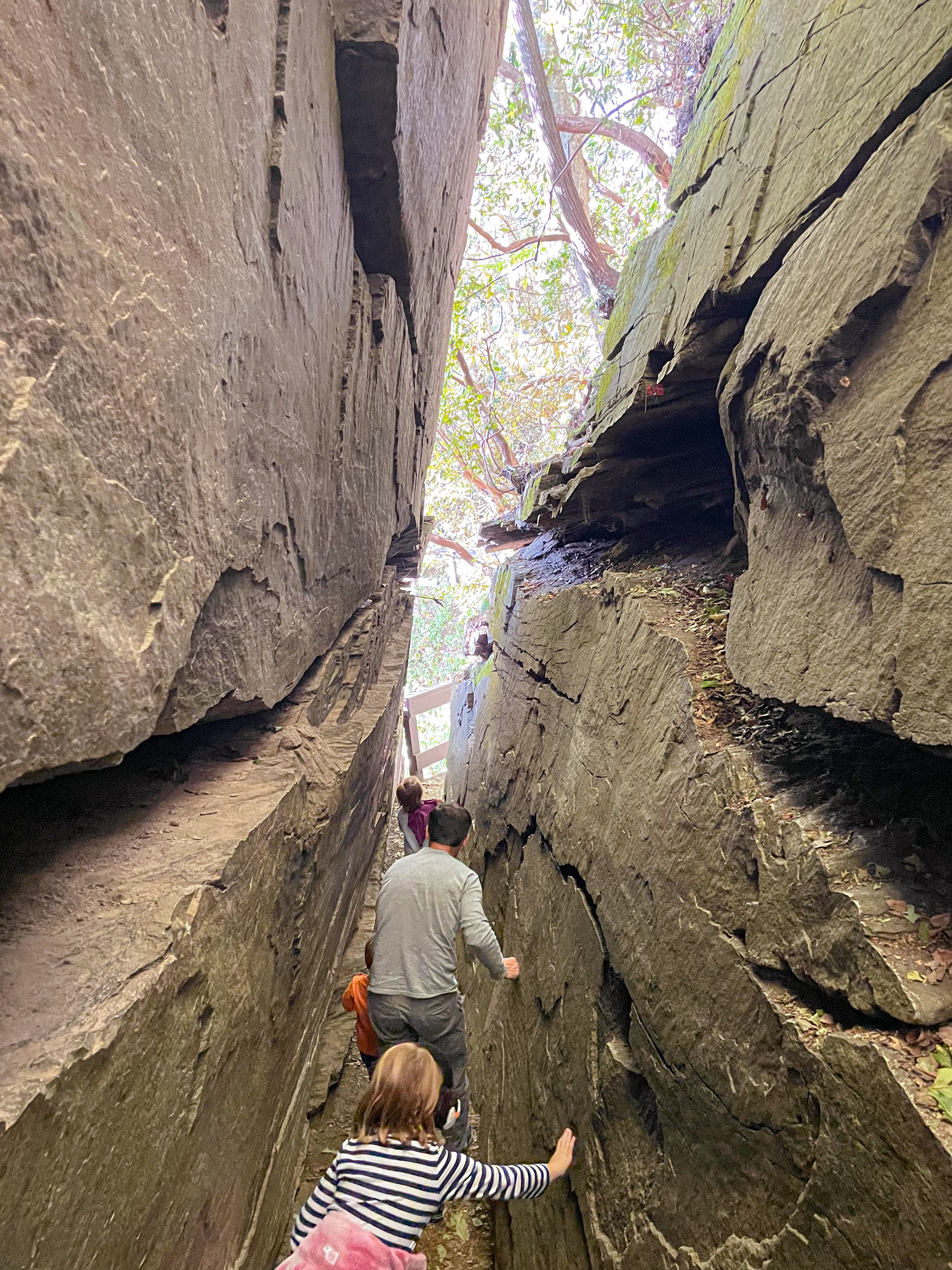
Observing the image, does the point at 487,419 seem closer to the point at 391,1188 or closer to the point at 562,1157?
the point at 562,1157

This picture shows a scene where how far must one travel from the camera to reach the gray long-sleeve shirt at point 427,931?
2832 mm

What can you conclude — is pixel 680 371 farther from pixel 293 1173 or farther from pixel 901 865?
pixel 293 1173

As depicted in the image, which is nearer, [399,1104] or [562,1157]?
[399,1104]

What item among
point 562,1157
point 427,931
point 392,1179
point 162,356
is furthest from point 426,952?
point 162,356

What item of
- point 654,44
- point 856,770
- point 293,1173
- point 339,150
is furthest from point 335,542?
point 654,44

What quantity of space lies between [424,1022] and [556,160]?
1140 centimetres

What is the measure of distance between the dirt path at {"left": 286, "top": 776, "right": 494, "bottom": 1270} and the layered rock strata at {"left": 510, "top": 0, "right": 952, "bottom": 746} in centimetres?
332

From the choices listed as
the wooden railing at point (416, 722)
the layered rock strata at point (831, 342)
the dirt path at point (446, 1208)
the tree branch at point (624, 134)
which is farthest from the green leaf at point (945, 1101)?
the wooden railing at point (416, 722)

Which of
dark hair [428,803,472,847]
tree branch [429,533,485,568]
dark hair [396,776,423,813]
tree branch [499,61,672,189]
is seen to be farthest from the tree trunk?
tree branch [429,533,485,568]

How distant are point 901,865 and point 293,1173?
11.4ft

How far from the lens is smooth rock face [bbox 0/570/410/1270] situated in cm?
129

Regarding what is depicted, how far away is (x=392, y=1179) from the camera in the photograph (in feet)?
5.88

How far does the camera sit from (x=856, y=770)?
2037mm

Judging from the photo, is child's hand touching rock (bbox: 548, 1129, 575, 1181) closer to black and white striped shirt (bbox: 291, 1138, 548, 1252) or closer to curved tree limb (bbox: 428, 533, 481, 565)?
black and white striped shirt (bbox: 291, 1138, 548, 1252)
